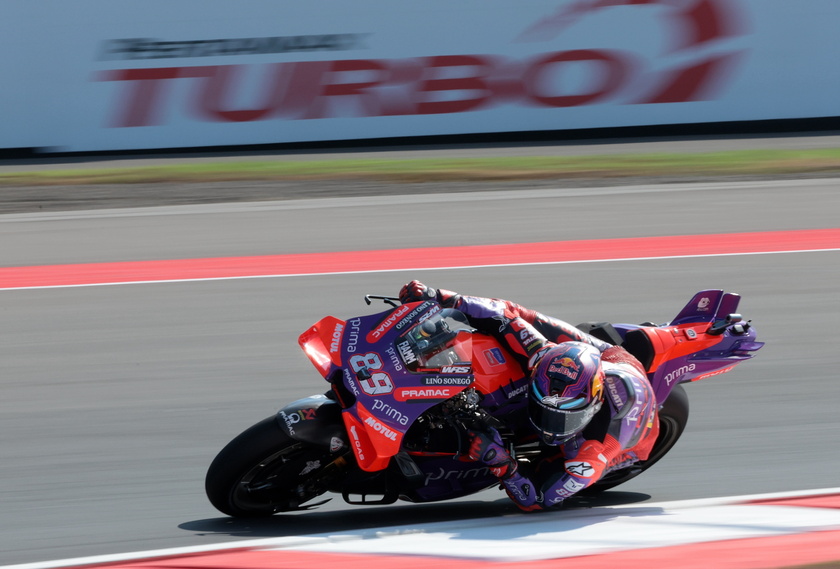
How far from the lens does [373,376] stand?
4.44 m

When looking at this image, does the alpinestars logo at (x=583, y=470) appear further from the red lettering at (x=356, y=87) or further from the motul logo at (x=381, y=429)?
the red lettering at (x=356, y=87)

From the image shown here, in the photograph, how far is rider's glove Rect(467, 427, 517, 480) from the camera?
4.54m

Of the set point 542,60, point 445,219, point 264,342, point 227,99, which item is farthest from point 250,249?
point 542,60

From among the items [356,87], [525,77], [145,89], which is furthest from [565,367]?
[145,89]

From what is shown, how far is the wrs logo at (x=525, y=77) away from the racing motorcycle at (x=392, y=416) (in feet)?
48.3

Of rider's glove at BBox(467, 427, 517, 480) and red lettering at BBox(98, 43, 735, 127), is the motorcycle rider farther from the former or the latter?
red lettering at BBox(98, 43, 735, 127)

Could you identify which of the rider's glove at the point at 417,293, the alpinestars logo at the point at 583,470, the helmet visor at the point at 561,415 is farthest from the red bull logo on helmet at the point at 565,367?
the rider's glove at the point at 417,293

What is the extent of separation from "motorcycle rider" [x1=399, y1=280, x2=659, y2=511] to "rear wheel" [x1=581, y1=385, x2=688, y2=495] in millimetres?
263

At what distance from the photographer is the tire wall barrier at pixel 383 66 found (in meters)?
18.9

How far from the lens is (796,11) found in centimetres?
1994

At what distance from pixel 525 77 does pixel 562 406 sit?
1570cm

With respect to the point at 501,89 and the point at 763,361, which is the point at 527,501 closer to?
the point at 763,361

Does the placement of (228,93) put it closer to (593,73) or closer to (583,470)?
(593,73)

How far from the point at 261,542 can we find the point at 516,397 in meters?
1.28
